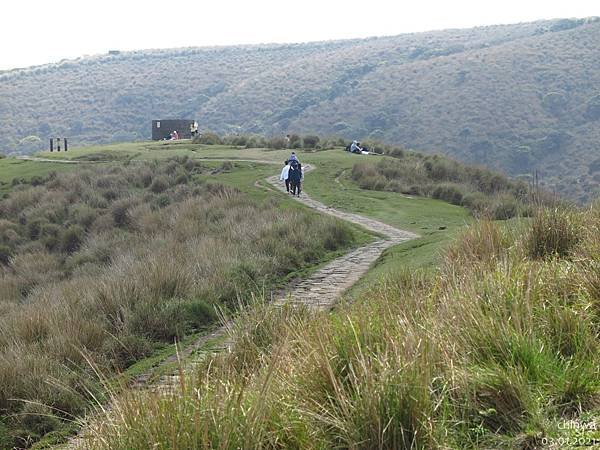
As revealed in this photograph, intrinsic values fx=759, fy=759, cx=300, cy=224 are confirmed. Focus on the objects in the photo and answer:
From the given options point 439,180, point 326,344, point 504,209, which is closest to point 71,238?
point 504,209

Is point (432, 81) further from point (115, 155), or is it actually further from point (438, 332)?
point (438, 332)

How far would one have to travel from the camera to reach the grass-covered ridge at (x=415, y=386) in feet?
13.5

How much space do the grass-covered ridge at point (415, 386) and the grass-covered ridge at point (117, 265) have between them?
1.25 m

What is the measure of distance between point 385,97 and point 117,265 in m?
73.3

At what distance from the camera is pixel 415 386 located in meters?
4.20

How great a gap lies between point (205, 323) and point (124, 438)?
6.60 meters

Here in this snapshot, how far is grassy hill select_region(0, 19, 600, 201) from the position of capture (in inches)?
2586

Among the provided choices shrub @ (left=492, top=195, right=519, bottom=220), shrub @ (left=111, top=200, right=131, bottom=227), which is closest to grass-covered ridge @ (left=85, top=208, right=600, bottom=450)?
shrub @ (left=492, top=195, right=519, bottom=220)

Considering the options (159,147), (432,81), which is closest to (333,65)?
(432,81)

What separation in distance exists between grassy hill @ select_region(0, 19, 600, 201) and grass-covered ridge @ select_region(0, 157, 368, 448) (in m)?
22.2

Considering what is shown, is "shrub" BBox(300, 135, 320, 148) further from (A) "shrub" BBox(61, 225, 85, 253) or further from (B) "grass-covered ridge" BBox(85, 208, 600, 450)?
(B) "grass-covered ridge" BBox(85, 208, 600, 450)

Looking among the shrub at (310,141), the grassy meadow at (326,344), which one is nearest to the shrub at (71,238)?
the grassy meadow at (326,344)

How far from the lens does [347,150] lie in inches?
1740

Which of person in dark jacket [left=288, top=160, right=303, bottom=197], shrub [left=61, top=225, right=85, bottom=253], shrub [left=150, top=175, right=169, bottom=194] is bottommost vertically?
shrub [left=61, top=225, right=85, bottom=253]
